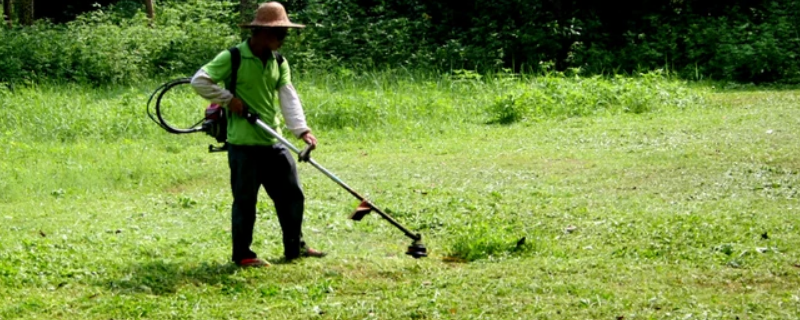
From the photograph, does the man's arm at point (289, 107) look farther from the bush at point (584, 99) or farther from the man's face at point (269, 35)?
the bush at point (584, 99)

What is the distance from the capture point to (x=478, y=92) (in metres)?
17.7

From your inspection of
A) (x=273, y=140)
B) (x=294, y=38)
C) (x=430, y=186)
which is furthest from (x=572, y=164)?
(x=294, y=38)

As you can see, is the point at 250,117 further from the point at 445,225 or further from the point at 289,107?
the point at 445,225

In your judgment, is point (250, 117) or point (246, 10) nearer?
point (250, 117)

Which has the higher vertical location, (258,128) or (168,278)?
(258,128)

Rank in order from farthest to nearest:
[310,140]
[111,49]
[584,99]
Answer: [111,49] < [584,99] < [310,140]

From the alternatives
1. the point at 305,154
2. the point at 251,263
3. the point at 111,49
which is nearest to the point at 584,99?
the point at 111,49

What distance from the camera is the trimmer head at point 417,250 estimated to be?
8203 millimetres

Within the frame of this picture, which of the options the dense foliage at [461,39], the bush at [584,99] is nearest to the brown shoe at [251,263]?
the bush at [584,99]

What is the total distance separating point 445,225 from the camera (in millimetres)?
9367

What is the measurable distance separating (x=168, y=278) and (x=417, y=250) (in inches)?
68.3

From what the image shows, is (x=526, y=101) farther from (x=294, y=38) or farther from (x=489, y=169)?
(x=294, y=38)

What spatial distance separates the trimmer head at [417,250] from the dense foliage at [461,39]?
12597 mm

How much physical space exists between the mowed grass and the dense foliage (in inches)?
204
